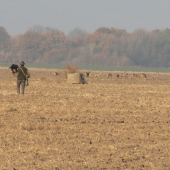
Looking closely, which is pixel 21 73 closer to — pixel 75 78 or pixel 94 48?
pixel 75 78

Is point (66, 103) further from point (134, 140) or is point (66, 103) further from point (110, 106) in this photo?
point (134, 140)

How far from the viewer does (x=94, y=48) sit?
128 m

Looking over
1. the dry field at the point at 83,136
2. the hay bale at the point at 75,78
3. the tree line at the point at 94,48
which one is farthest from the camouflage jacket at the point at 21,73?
the tree line at the point at 94,48

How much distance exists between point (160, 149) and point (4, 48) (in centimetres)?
13435

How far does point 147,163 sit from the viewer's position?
22.3 ft

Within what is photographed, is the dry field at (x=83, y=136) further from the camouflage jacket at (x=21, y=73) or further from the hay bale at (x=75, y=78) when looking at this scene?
the hay bale at (x=75, y=78)

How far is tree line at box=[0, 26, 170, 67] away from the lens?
12500cm

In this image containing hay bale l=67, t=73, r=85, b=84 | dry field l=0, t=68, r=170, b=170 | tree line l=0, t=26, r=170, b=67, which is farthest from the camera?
tree line l=0, t=26, r=170, b=67

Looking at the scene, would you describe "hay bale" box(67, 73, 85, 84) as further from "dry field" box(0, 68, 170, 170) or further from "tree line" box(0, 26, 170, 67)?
"tree line" box(0, 26, 170, 67)

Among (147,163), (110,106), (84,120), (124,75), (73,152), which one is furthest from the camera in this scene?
(124,75)

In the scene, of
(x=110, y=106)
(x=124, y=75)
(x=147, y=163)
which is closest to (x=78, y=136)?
(x=147, y=163)

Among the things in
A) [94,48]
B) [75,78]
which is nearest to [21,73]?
[75,78]

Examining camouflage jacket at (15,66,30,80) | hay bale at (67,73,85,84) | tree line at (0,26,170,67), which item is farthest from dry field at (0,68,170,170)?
tree line at (0,26,170,67)

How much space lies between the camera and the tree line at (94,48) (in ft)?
410
